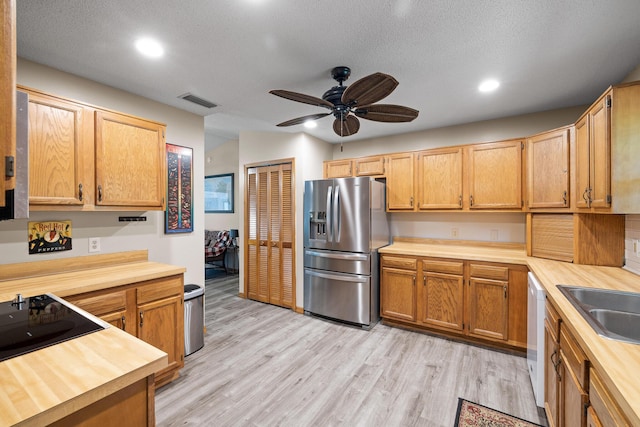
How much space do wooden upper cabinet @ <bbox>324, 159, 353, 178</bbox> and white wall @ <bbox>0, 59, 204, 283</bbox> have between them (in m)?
1.79

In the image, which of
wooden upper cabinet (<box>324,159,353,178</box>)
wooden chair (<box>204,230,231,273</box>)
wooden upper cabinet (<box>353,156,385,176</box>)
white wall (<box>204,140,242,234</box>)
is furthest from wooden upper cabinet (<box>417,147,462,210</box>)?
wooden chair (<box>204,230,231,273</box>)

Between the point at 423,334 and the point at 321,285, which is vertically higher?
the point at 321,285

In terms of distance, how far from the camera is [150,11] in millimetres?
1527

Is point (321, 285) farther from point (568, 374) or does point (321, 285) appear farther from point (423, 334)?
point (568, 374)

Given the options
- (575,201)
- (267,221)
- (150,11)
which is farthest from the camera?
(267,221)

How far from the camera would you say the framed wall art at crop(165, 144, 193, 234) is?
9.37 ft

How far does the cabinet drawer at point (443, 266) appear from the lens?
296 centimetres

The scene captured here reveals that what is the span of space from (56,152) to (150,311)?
125 centimetres

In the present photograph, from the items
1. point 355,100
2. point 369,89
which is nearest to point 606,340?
point 369,89

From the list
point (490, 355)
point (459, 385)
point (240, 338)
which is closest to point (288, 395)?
point (240, 338)

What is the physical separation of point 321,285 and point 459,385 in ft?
5.96

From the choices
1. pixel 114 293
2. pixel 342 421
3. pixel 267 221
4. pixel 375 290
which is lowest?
pixel 342 421

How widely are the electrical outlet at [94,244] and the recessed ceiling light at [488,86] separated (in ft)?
11.5

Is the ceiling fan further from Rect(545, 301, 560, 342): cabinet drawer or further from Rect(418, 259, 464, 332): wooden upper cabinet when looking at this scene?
Rect(418, 259, 464, 332): wooden upper cabinet
